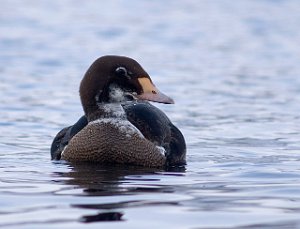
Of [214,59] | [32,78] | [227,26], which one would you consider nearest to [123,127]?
[32,78]

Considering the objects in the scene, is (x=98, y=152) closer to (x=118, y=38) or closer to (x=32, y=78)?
(x=32, y=78)

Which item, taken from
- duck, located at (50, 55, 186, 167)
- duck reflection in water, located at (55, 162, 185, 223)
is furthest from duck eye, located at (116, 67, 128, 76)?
duck reflection in water, located at (55, 162, 185, 223)

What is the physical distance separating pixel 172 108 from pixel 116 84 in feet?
18.2

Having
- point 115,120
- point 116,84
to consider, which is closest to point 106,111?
point 115,120

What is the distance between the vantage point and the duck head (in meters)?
11.8

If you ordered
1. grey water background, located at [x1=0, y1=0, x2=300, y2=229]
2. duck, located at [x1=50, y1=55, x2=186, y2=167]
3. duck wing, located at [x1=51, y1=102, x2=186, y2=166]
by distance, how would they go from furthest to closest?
1. duck wing, located at [x1=51, y1=102, x2=186, y2=166]
2. duck, located at [x1=50, y1=55, x2=186, y2=167]
3. grey water background, located at [x1=0, y1=0, x2=300, y2=229]

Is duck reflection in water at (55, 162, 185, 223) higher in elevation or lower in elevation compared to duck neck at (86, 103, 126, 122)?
lower

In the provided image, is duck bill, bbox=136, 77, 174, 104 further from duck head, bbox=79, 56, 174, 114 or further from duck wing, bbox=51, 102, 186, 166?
duck wing, bbox=51, 102, 186, 166

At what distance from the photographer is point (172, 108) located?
56.9ft

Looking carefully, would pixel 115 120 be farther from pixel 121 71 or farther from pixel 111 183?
pixel 111 183

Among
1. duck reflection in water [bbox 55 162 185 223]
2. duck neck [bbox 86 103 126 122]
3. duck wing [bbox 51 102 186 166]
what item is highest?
duck neck [bbox 86 103 126 122]

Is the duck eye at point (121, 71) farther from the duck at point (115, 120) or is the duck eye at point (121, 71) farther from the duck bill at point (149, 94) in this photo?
the duck bill at point (149, 94)

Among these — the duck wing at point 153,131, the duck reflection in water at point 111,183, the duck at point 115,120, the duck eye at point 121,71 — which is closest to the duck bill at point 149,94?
the duck at point 115,120

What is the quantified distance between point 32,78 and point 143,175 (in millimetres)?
9180
